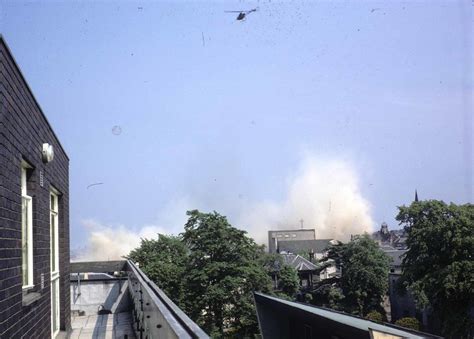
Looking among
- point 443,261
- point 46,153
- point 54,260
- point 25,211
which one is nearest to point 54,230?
point 54,260

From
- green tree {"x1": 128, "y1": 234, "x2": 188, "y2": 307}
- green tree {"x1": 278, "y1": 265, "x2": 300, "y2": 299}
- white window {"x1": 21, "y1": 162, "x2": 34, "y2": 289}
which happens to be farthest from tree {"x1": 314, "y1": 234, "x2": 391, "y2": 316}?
white window {"x1": 21, "y1": 162, "x2": 34, "y2": 289}

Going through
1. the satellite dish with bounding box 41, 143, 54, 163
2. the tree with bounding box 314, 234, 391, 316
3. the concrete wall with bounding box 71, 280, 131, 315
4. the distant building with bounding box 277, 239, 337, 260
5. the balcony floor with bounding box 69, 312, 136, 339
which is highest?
the satellite dish with bounding box 41, 143, 54, 163

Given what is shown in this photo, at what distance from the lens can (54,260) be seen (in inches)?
392

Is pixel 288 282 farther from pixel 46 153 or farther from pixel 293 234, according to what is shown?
pixel 293 234

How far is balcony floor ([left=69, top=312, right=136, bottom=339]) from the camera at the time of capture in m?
9.75

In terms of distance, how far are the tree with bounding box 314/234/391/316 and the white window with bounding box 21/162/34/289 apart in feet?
158

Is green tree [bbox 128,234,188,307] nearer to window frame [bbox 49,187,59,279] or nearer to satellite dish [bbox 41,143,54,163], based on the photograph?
window frame [bbox 49,187,59,279]

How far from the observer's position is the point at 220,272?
36.9 metres

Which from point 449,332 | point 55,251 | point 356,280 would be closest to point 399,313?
point 356,280

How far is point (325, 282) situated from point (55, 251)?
4750cm

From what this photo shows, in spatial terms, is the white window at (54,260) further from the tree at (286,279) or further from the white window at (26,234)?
the tree at (286,279)

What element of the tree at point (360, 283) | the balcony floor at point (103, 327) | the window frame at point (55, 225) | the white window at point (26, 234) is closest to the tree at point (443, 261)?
the tree at point (360, 283)

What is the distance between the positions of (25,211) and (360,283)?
49172mm

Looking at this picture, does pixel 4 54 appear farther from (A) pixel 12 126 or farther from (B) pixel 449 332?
(B) pixel 449 332
